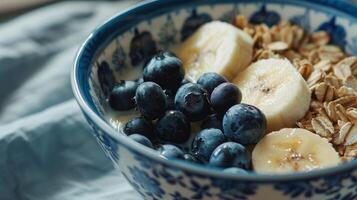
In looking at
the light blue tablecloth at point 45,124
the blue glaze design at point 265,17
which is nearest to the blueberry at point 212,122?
the light blue tablecloth at point 45,124

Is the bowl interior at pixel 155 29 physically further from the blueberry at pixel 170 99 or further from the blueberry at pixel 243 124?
the blueberry at pixel 243 124

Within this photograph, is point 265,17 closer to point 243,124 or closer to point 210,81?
point 210,81

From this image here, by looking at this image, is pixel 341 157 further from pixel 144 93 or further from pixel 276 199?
pixel 144 93

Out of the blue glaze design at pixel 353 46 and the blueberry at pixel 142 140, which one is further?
the blue glaze design at pixel 353 46

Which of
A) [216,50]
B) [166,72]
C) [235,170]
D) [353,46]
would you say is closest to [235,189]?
[235,170]

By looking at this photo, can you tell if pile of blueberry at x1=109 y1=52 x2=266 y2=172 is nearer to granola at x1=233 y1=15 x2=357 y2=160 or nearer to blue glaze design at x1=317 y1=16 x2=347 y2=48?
granola at x1=233 y1=15 x2=357 y2=160

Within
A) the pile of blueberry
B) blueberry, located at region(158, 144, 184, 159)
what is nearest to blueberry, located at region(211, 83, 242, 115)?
the pile of blueberry
